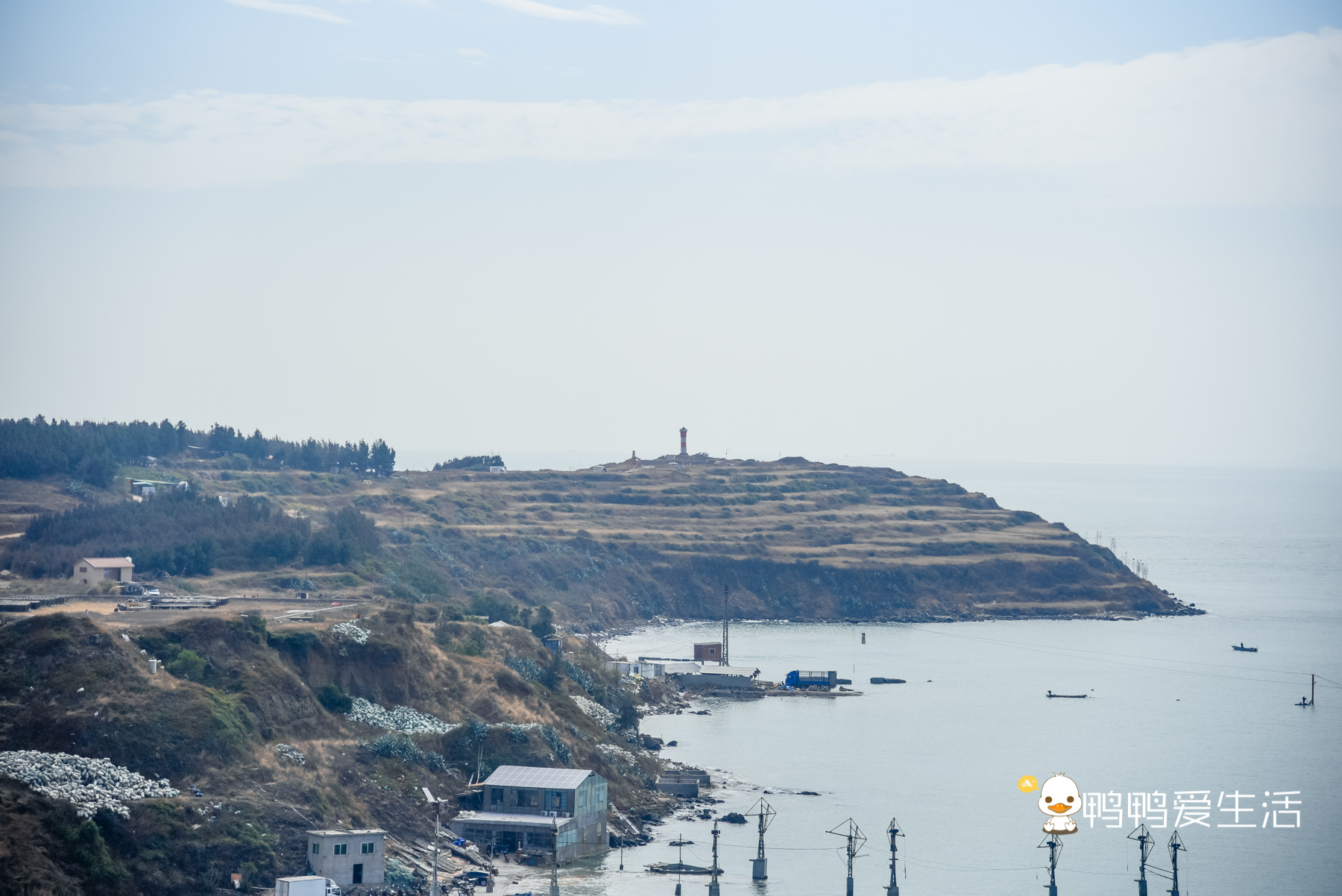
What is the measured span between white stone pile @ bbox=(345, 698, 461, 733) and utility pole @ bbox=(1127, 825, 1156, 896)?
27538 millimetres

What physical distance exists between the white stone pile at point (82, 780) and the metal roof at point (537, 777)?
12.9 m

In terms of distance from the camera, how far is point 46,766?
47.7m

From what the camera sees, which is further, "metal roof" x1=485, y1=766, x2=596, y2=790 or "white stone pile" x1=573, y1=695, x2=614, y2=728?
"white stone pile" x1=573, y1=695, x2=614, y2=728

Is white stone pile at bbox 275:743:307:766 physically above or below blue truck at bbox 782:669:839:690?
above

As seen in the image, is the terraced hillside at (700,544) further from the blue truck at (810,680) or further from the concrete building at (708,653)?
the blue truck at (810,680)

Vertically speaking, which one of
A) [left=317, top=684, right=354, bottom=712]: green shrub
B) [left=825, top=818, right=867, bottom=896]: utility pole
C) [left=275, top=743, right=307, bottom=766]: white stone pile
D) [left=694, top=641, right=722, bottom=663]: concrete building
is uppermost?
[left=317, top=684, right=354, bottom=712]: green shrub

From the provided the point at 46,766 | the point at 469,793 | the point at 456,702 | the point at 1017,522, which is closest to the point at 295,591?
the point at 456,702

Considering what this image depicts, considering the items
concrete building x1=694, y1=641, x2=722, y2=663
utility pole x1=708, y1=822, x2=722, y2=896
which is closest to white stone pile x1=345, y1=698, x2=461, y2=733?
utility pole x1=708, y1=822, x2=722, y2=896

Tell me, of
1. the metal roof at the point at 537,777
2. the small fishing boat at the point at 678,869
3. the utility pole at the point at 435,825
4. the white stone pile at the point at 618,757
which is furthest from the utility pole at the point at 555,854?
the white stone pile at the point at 618,757

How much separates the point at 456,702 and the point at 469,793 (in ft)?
27.7

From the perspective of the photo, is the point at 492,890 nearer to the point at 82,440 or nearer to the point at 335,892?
the point at 335,892

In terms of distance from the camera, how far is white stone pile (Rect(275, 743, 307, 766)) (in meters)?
54.6

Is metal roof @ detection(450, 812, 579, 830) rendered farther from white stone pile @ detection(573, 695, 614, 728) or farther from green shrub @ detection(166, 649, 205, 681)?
white stone pile @ detection(573, 695, 614, 728)

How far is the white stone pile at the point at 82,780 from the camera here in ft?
152
